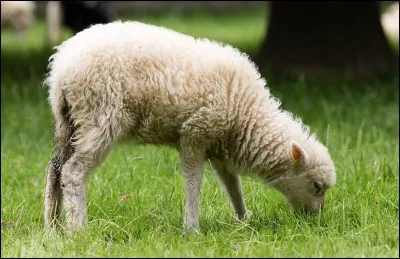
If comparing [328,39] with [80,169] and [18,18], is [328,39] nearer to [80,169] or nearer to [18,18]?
[80,169]

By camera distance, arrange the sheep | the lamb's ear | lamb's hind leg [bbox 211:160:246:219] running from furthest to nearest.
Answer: the sheep < lamb's hind leg [bbox 211:160:246:219] < the lamb's ear

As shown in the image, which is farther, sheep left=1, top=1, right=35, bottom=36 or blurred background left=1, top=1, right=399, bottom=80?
sheep left=1, top=1, right=35, bottom=36

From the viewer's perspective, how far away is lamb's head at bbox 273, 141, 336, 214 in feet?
17.4

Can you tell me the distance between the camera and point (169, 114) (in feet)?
16.8

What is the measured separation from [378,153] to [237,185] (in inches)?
89.7

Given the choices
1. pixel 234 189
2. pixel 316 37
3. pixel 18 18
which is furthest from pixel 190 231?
pixel 18 18

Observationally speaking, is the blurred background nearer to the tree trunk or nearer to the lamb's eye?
the tree trunk

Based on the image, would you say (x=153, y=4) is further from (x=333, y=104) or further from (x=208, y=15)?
(x=333, y=104)

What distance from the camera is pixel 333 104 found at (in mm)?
9711

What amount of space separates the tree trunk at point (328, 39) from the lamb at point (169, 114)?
5.59m

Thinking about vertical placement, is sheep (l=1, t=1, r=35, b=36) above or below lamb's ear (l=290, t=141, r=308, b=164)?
below

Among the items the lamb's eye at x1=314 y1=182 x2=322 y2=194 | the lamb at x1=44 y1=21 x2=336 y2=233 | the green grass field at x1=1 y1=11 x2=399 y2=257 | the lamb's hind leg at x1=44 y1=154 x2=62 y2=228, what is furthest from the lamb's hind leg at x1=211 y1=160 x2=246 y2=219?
the lamb's hind leg at x1=44 y1=154 x2=62 y2=228

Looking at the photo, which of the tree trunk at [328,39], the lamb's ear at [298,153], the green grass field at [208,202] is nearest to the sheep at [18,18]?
the tree trunk at [328,39]

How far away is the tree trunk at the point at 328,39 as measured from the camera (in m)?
10.8
